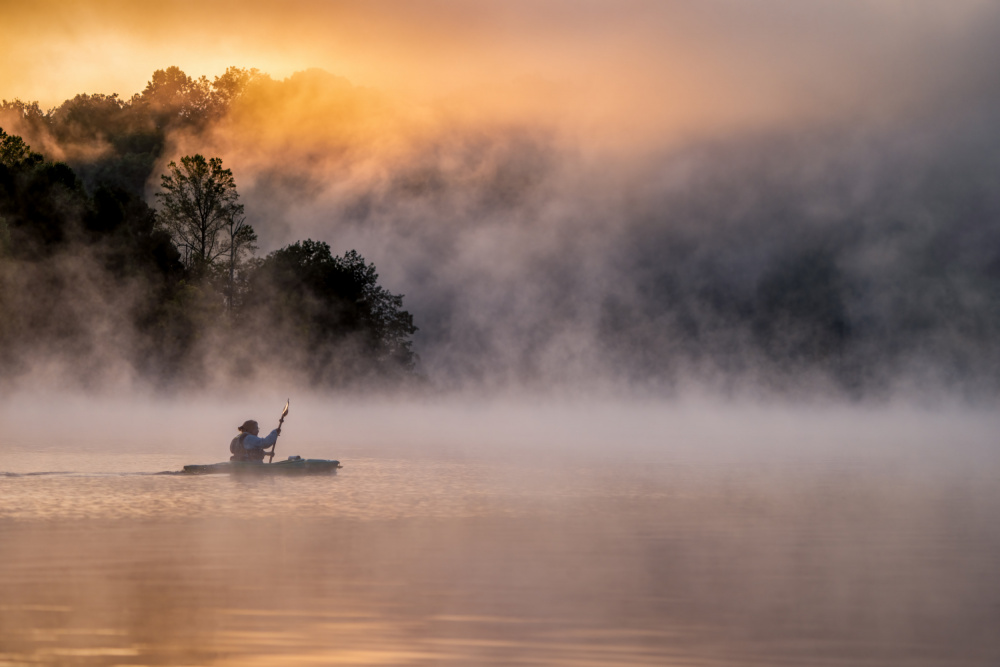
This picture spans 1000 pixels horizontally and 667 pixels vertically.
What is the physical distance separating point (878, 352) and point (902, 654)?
145 meters

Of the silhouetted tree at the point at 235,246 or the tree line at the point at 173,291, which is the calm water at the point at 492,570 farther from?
the silhouetted tree at the point at 235,246

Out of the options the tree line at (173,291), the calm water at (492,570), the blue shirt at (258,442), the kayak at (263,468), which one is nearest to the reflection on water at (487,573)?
the calm water at (492,570)

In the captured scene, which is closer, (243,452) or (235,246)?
(243,452)

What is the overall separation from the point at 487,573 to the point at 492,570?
219 millimetres

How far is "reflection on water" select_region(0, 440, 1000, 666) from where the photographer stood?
11188mm

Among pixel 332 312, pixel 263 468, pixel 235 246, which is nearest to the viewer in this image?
pixel 263 468

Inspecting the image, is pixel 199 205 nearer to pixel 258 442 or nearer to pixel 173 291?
pixel 173 291

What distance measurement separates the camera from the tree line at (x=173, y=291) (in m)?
68.7

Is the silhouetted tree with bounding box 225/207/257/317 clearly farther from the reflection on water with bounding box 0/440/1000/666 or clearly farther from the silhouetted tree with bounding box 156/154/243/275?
the reflection on water with bounding box 0/440/1000/666

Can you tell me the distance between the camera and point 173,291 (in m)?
73.1

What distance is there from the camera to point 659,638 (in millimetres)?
11555

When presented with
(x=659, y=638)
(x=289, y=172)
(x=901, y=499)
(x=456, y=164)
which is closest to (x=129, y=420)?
(x=901, y=499)

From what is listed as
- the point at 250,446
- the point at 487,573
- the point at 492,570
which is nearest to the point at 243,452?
the point at 250,446

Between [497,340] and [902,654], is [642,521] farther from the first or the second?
[497,340]
